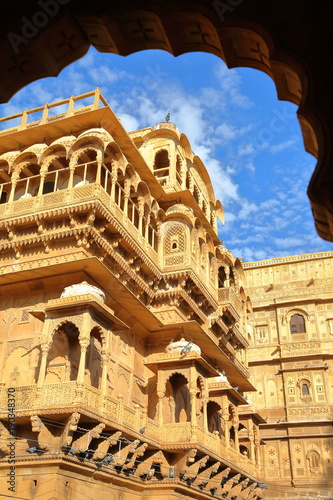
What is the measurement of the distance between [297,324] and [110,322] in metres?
18.5

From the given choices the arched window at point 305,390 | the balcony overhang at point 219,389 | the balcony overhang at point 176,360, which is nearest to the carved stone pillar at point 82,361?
the balcony overhang at point 176,360

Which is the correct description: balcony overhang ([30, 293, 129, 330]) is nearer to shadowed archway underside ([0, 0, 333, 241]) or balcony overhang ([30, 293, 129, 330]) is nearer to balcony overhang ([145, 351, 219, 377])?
balcony overhang ([145, 351, 219, 377])

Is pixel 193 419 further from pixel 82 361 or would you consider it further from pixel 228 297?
pixel 228 297

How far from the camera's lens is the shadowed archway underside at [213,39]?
9.80ft

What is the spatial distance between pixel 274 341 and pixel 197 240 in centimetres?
1254

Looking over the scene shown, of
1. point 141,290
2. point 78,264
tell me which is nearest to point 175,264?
point 141,290

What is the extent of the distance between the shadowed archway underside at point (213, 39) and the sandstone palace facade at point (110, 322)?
28.1 ft

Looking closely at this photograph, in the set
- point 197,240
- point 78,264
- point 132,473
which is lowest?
point 132,473

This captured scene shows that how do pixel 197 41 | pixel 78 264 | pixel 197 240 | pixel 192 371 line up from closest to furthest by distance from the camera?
1. pixel 197 41
2. pixel 78 264
3. pixel 192 371
4. pixel 197 240

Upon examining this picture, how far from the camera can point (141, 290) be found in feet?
53.5

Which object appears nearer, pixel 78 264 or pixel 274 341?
pixel 78 264

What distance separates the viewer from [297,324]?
29.1 metres

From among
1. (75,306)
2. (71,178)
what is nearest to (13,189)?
(71,178)

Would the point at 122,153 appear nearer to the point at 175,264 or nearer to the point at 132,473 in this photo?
the point at 175,264
